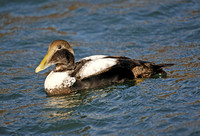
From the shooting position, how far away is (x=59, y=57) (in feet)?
20.2

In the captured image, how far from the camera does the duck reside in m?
6.05

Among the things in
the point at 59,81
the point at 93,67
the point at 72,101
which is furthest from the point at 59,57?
the point at 72,101

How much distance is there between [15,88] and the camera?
654 centimetres

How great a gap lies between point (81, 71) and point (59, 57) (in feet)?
1.60

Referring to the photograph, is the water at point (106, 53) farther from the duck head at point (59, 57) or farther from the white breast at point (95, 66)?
the duck head at point (59, 57)

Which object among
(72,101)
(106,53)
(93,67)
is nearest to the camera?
(72,101)

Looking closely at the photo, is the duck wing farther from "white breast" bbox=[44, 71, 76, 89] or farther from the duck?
"white breast" bbox=[44, 71, 76, 89]

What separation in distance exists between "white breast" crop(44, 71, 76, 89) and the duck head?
0.16m

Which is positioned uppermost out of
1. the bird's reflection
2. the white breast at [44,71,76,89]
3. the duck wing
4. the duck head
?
the duck head

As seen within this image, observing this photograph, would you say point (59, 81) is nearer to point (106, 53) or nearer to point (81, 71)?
point (81, 71)

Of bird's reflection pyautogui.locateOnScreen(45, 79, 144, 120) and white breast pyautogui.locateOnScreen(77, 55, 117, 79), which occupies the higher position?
white breast pyautogui.locateOnScreen(77, 55, 117, 79)

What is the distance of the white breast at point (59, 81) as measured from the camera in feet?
19.9

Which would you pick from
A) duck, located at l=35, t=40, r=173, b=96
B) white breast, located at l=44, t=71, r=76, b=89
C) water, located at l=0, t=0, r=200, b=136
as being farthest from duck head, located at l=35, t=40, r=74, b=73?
water, located at l=0, t=0, r=200, b=136

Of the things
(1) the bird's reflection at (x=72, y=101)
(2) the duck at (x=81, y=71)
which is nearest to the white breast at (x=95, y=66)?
(2) the duck at (x=81, y=71)
